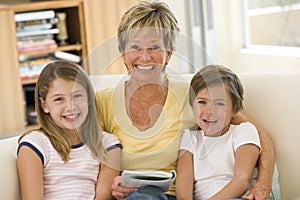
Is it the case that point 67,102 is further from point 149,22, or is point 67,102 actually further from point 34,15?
point 34,15

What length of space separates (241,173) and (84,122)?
0.50 meters

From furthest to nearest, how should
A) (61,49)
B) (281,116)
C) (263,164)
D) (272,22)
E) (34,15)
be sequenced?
(61,49)
(34,15)
(272,22)
(281,116)
(263,164)

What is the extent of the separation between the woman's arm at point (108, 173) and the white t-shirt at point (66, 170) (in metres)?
0.02

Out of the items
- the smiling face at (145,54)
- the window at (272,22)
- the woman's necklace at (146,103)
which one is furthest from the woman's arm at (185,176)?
the window at (272,22)

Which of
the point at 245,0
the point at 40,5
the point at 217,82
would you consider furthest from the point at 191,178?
the point at 40,5

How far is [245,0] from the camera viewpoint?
12.1 feet

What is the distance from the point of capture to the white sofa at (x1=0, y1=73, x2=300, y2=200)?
6.10ft

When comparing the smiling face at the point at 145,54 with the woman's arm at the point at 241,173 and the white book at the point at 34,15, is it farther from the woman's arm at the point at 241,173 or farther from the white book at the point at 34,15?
the white book at the point at 34,15

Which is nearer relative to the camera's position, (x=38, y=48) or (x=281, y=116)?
(x=281, y=116)

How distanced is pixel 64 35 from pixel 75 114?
2.28m

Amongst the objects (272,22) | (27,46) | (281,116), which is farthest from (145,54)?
(27,46)

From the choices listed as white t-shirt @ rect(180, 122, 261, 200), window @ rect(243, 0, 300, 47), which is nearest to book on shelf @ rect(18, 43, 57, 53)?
window @ rect(243, 0, 300, 47)

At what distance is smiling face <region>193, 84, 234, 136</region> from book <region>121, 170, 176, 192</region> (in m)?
0.22

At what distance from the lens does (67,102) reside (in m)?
1.83
